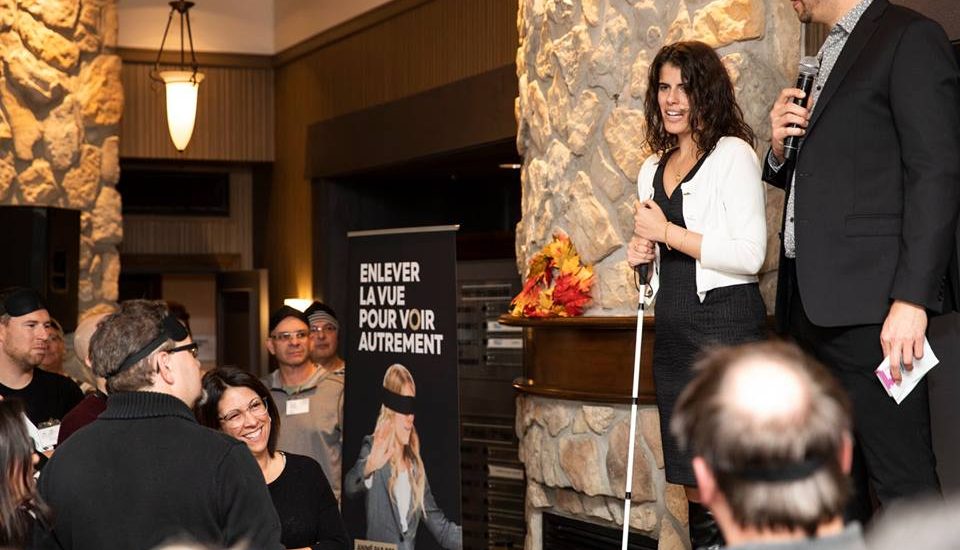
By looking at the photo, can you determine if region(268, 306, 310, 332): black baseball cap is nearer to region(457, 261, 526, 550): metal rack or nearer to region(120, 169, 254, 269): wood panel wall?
region(457, 261, 526, 550): metal rack

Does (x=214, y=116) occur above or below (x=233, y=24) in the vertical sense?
below

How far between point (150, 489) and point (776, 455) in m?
1.66

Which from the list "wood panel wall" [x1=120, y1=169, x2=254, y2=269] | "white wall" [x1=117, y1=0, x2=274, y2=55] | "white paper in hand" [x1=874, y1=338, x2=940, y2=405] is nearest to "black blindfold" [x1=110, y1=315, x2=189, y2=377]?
"white paper in hand" [x1=874, y1=338, x2=940, y2=405]

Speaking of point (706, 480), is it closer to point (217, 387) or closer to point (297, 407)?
point (217, 387)

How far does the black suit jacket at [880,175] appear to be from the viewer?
2861mm

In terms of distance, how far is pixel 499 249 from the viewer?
905 cm

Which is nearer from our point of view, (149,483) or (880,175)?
(149,483)

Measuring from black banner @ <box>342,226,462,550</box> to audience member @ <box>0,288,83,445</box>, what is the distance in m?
1.22

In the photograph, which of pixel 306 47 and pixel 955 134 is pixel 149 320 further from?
pixel 306 47

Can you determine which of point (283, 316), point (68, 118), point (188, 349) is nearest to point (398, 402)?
point (283, 316)

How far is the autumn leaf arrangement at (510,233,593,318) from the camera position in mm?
4578

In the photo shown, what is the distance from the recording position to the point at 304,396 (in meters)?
6.21

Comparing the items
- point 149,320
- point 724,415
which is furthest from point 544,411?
point 724,415

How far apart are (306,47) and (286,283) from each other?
183cm
